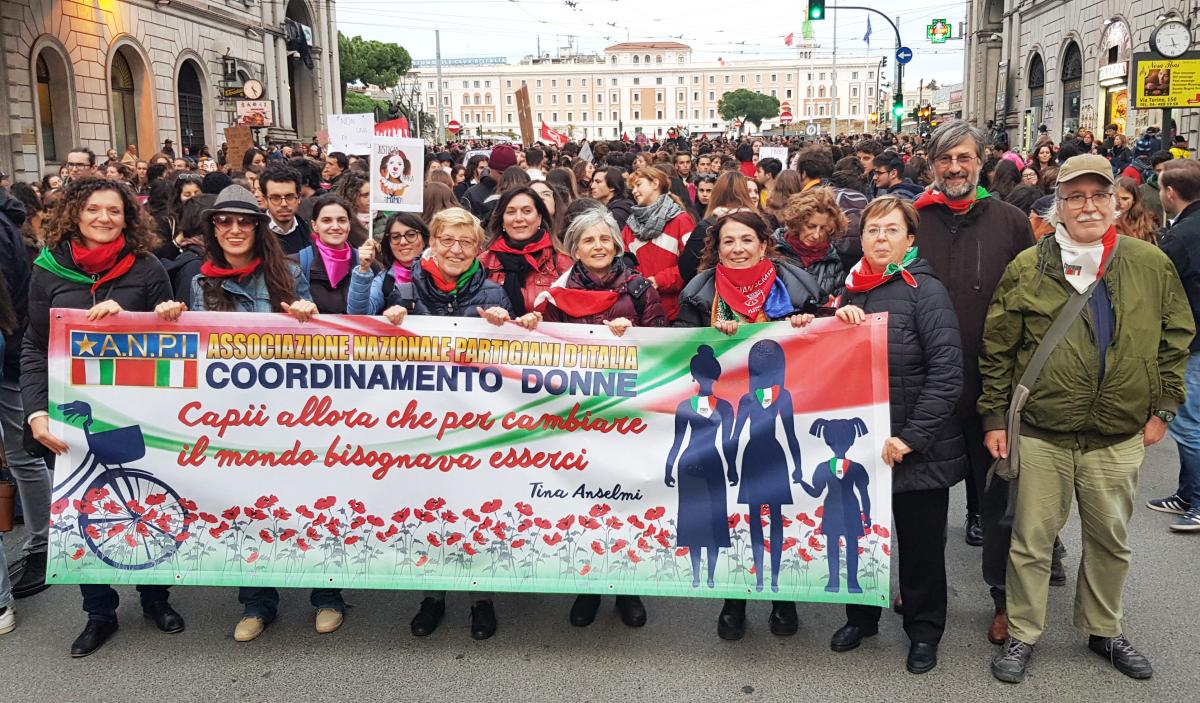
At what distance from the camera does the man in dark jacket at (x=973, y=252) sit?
4.28 meters

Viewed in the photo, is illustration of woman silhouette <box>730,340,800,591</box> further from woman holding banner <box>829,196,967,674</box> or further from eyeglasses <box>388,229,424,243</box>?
eyeglasses <box>388,229,424,243</box>

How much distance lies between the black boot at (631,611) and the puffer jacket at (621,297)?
1.25m

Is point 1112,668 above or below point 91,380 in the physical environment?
below

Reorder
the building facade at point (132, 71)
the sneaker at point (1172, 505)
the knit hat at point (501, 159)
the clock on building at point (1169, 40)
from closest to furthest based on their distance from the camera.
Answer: the sneaker at point (1172, 505) → the knit hat at point (501, 159) → the clock on building at point (1169, 40) → the building facade at point (132, 71)

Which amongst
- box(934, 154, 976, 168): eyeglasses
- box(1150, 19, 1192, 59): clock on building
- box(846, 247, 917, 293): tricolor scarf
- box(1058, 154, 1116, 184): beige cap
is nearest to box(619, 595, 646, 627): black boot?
box(846, 247, 917, 293): tricolor scarf

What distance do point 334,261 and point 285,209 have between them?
1338mm

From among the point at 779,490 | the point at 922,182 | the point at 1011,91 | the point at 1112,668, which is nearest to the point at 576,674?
the point at 779,490

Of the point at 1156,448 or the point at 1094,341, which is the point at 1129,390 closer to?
the point at 1094,341

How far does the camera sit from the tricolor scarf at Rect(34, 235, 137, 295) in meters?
4.32

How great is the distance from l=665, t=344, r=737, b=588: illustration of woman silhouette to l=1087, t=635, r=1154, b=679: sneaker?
5.21 feet

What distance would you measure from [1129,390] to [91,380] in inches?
166

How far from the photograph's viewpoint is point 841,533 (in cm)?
405

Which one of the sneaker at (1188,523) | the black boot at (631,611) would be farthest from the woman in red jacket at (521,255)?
the sneaker at (1188,523)

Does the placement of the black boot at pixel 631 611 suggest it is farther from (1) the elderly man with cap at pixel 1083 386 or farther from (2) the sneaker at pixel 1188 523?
(2) the sneaker at pixel 1188 523
